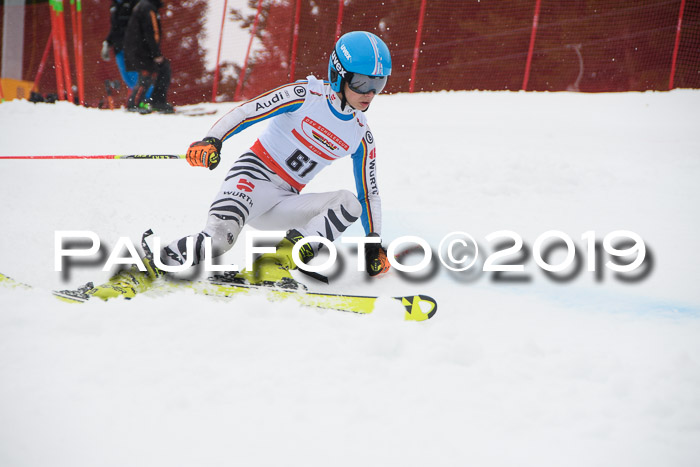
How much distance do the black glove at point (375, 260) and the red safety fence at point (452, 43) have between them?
7084mm

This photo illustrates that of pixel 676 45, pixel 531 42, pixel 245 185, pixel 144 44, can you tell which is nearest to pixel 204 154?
pixel 245 185

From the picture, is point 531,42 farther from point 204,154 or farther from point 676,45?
point 204,154

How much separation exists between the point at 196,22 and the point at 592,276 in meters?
9.79

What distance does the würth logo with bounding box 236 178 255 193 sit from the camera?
3500mm

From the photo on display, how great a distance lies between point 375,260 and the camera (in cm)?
366

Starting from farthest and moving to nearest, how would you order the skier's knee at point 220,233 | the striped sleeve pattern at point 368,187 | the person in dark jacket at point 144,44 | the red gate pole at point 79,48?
1. the red gate pole at point 79,48
2. the person in dark jacket at point 144,44
3. the striped sleeve pattern at point 368,187
4. the skier's knee at point 220,233

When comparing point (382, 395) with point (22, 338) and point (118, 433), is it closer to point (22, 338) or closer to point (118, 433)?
point (118, 433)

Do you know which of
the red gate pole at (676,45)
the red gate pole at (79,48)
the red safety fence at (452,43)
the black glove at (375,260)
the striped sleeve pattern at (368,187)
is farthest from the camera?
the red gate pole at (79,48)

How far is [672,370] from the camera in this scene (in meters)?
2.30

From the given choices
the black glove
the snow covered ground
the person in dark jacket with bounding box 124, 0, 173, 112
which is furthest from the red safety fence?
the black glove

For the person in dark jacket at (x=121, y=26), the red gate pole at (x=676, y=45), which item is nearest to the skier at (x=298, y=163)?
the person in dark jacket at (x=121, y=26)

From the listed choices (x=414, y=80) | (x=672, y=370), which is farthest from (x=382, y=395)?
(x=414, y=80)

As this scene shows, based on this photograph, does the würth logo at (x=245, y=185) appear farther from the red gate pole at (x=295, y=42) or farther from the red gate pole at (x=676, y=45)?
the red gate pole at (x=676, y=45)

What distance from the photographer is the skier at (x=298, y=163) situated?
3238mm
